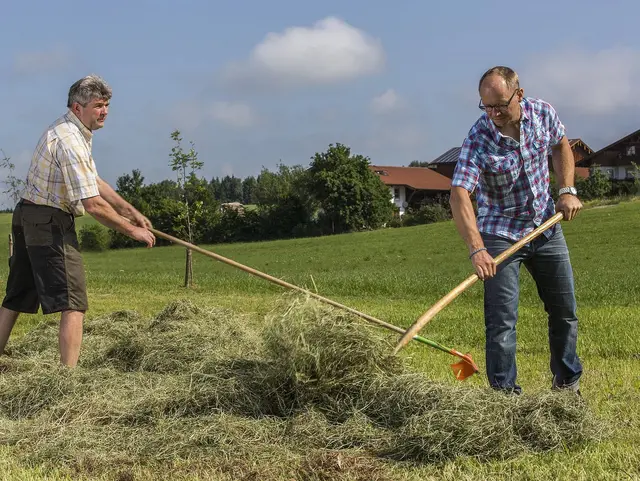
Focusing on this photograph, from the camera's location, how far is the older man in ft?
17.6

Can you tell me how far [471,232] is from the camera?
14.7ft

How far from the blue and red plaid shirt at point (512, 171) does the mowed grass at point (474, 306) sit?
112 cm

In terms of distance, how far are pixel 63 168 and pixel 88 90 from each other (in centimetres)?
64

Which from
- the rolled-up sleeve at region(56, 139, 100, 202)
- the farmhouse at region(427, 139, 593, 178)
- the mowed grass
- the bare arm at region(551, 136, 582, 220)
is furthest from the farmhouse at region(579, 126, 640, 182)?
the rolled-up sleeve at region(56, 139, 100, 202)

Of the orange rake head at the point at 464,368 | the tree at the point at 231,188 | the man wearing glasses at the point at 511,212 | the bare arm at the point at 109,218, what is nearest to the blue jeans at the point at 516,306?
the man wearing glasses at the point at 511,212

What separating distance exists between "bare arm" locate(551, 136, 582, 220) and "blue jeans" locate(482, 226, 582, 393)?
0.65 feet

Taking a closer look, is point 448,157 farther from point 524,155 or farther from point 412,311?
point 524,155

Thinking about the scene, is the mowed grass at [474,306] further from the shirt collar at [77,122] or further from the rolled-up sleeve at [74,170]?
the shirt collar at [77,122]

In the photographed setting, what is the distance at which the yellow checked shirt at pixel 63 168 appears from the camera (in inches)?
210

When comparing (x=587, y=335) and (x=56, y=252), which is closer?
(x=56, y=252)

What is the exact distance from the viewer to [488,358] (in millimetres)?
4730

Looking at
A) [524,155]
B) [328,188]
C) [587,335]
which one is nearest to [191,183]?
[587,335]

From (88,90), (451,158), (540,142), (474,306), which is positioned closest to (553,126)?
(540,142)

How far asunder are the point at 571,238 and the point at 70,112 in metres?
30.7
